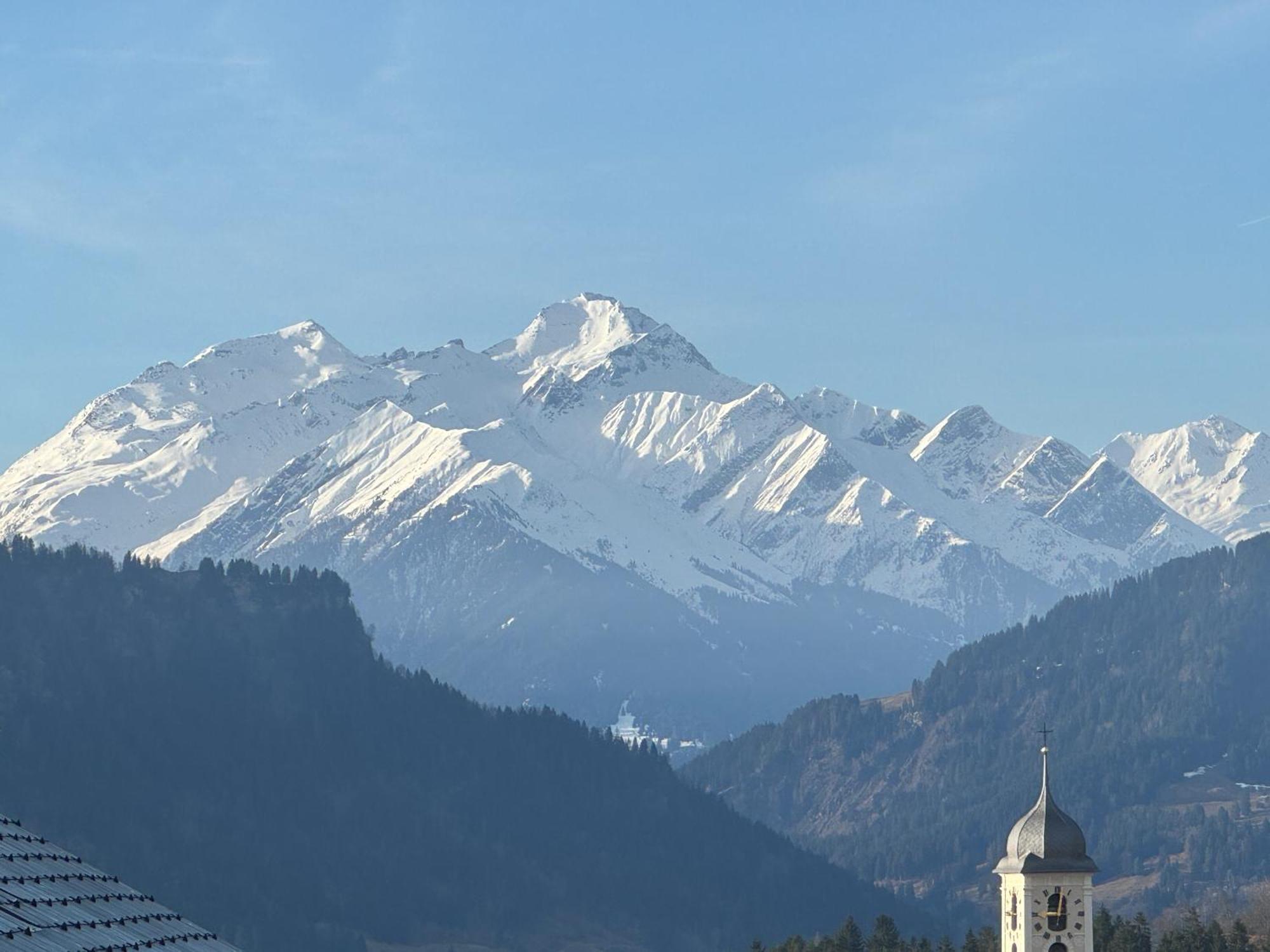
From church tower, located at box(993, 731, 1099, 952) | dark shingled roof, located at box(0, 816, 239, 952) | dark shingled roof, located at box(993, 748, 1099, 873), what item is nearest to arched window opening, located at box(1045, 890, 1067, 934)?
church tower, located at box(993, 731, 1099, 952)

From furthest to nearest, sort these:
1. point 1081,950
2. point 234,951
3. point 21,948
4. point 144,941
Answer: point 1081,950 → point 234,951 → point 144,941 → point 21,948

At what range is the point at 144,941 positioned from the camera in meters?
88.8

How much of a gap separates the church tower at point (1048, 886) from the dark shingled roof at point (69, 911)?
7148 cm

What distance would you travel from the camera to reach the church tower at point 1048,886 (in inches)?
6358

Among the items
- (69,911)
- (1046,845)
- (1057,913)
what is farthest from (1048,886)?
(69,911)

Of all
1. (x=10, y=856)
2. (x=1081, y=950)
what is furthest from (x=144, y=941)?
(x=1081, y=950)

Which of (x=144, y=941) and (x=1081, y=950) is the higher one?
(x=1081, y=950)

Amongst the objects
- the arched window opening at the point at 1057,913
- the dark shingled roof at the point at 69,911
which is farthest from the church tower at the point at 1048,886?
the dark shingled roof at the point at 69,911

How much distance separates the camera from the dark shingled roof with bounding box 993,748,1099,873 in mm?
163500

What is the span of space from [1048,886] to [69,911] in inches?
3359

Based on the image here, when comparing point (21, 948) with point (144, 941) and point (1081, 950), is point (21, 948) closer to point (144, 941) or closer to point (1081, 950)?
point (144, 941)

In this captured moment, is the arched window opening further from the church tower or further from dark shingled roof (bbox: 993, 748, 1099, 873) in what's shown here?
dark shingled roof (bbox: 993, 748, 1099, 873)

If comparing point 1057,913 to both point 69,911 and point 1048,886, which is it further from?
point 69,911

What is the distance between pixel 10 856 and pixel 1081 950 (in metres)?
81.2
